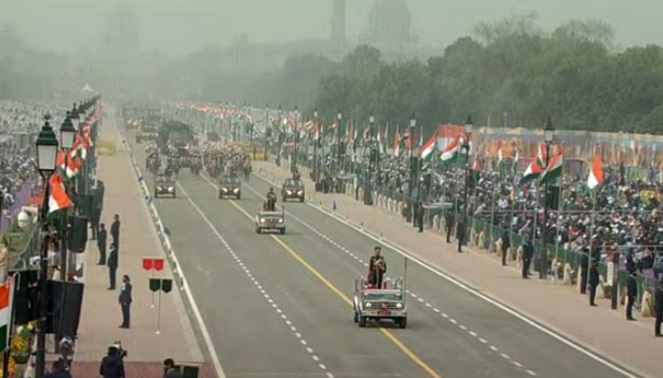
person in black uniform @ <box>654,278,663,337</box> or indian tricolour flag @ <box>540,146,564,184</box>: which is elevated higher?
indian tricolour flag @ <box>540,146,564,184</box>

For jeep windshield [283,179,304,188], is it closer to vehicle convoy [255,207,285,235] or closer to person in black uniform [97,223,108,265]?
vehicle convoy [255,207,285,235]

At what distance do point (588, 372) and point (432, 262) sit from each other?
86.1ft

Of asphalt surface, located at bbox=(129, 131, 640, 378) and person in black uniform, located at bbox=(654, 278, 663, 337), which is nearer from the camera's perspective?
asphalt surface, located at bbox=(129, 131, 640, 378)

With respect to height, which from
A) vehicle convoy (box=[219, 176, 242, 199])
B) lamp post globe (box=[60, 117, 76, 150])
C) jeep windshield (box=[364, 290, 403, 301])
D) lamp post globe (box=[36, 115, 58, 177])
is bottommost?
vehicle convoy (box=[219, 176, 242, 199])

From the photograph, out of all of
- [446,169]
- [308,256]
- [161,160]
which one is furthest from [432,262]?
[161,160]

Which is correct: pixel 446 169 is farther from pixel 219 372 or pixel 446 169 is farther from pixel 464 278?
pixel 219 372

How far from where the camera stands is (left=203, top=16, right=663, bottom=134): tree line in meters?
142

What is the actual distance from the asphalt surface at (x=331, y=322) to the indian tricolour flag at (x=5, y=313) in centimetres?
1777

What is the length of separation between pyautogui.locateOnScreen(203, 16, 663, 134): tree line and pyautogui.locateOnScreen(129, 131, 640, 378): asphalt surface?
220ft

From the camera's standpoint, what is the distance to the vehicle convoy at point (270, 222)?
252 feet

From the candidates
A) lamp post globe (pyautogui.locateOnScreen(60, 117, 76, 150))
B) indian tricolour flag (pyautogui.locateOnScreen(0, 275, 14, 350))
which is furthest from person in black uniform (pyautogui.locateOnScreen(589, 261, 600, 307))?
indian tricolour flag (pyautogui.locateOnScreen(0, 275, 14, 350))

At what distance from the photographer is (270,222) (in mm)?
76812

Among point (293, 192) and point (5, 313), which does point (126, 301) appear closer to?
point (5, 313)

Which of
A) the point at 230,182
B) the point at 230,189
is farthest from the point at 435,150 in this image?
the point at 230,182
